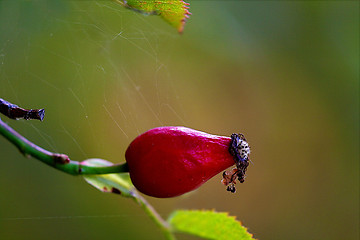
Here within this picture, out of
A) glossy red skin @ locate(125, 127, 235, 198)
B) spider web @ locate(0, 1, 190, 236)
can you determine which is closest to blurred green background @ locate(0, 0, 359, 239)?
spider web @ locate(0, 1, 190, 236)

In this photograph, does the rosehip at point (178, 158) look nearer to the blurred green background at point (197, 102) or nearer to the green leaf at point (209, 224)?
the green leaf at point (209, 224)

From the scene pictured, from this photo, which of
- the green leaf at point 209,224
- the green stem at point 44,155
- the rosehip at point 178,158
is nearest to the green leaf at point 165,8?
the rosehip at point 178,158

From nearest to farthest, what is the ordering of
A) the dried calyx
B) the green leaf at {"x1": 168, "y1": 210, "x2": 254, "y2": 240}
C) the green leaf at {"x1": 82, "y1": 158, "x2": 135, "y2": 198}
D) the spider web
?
the dried calyx → the green leaf at {"x1": 82, "y1": 158, "x2": 135, "y2": 198} → the green leaf at {"x1": 168, "y1": 210, "x2": 254, "y2": 240} → the spider web

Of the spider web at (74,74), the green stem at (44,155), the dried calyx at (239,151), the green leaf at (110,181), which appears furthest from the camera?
the spider web at (74,74)

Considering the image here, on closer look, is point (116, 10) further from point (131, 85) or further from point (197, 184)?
point (197, 184)

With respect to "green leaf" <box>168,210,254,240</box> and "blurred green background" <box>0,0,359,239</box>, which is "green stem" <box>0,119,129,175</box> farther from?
"blurred green background" <box>0,0,359,239</box>

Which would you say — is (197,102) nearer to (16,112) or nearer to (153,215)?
(153,215)
